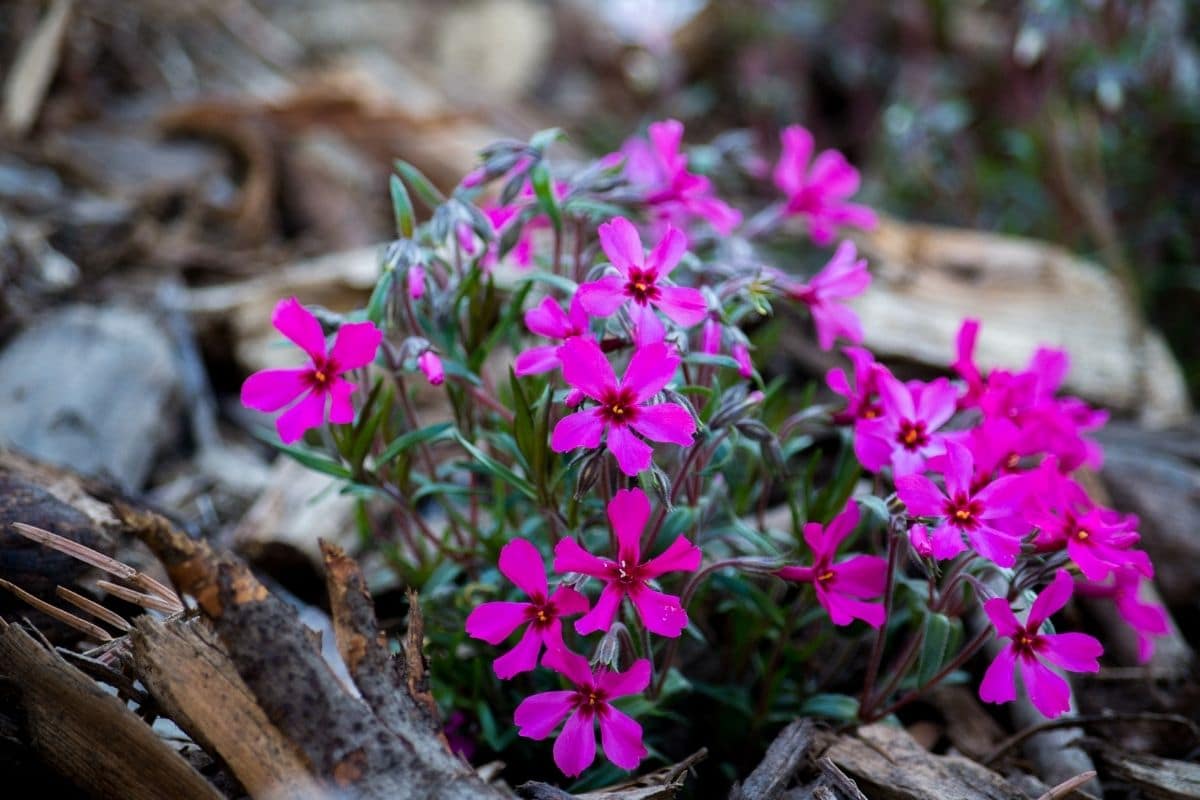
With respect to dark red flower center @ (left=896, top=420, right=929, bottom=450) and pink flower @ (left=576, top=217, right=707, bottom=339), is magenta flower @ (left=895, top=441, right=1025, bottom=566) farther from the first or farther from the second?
pink flower @ (left=576, top=217, right=707, bottom=339)

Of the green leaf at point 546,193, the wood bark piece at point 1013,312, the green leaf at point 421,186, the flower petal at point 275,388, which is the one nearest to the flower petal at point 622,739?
the flower petal at point 275,388

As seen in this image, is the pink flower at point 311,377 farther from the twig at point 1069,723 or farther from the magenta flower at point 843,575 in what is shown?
the twig at point 1069,723

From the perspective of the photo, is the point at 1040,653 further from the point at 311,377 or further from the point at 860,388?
the point at 311,377

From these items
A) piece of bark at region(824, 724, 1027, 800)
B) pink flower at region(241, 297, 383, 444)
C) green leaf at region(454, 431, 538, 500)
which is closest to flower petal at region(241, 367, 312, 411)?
pink flower at region(241, 297, 383, 444)

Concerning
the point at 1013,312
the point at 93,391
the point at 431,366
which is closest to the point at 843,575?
the point at 431,366

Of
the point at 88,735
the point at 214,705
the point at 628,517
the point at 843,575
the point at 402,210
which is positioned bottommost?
the point at 88,735

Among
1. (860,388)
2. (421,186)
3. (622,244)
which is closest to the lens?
(622,244)

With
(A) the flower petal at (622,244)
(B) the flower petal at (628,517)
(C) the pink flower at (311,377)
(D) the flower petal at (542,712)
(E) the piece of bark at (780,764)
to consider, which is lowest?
(E) the piece of bark at (780,764)

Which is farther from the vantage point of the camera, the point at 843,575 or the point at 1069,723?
the point at 1069,723
